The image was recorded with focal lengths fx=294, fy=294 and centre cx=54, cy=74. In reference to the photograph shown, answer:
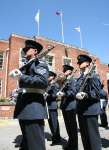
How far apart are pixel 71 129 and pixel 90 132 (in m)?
1.92

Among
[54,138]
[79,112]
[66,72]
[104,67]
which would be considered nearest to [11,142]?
[54,138]

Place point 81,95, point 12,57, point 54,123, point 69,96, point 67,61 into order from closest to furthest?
point 81,95, point 69,96, point 54,123, point 12,57, point 67,61

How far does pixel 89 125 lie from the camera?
5.48 meters

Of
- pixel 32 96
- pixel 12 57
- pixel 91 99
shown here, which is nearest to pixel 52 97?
pixel 91 99

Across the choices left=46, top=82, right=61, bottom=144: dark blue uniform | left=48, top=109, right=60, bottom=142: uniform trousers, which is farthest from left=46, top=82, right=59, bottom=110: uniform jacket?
left=48, top=109, right=60, bottom=142: uniform trousers

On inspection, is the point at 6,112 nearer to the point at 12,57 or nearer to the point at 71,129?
the point at 71,129

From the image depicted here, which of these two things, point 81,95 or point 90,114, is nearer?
point 81,95

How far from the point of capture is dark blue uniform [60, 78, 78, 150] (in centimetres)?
718

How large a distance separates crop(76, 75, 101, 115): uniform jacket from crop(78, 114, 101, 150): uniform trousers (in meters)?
0.11

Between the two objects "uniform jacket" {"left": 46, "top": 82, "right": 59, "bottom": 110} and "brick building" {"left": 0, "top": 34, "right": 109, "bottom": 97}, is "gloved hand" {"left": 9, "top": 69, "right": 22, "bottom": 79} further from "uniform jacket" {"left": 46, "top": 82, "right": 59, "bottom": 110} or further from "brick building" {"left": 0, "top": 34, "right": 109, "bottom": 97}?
"brick building" {"left": 0, "top": 34, "right": 109, "bottom": 97}

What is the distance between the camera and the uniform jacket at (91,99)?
5.52 m

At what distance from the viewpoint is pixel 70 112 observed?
743 centimetres

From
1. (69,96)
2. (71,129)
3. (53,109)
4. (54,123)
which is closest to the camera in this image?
(71,129)

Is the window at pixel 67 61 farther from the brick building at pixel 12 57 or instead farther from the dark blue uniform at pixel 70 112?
the dark blue uniform at pixel 70 112
